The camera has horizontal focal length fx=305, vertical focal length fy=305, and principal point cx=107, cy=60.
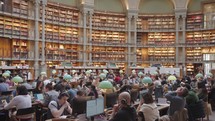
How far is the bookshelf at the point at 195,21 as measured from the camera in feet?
97.5

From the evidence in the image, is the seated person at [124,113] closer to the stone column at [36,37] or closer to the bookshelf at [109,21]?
the stone column at [36,37]

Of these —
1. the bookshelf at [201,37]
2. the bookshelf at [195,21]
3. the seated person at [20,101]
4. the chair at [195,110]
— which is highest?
the bookshelf at [195,21]

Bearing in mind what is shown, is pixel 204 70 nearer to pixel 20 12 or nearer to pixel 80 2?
pixel 80 2

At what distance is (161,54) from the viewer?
30.9 m

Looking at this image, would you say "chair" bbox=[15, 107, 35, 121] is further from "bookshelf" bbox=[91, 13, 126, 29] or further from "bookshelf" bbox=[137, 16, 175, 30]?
"bookshelf" bbox=[137, 16, 175, 30]

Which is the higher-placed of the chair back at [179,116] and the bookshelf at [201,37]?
the bookshelf at [201,37]

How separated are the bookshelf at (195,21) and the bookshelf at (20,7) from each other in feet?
52.4

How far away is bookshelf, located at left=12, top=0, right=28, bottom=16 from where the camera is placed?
2198 cm

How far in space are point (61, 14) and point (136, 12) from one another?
8.19 meters

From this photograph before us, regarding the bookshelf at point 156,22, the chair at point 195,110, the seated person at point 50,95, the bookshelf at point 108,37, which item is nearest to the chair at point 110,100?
the seated person at point 50,95

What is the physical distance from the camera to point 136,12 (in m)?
30.8

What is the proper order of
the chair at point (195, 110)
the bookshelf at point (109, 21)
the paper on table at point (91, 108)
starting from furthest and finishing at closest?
the bookshelf at point (109, 21), the chair at point (195, 110), the paper on table at point (91, 108)

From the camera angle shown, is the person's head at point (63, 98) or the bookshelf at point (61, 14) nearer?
the person's head at point (63, 98)

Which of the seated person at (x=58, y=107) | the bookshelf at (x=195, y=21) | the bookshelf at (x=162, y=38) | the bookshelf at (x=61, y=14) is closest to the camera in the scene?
the seated person at (x=58, y=107)
